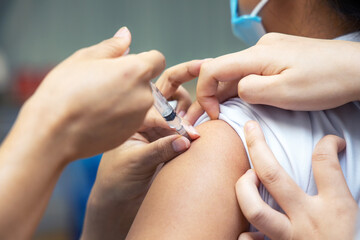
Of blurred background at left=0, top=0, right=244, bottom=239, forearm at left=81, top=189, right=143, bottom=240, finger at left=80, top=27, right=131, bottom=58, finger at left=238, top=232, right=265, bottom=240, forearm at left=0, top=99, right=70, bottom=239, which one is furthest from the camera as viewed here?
blurred background at left=0, top=0, right=244, bottom=239

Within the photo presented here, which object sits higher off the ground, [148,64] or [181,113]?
[148,64]

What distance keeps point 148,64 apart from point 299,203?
0.39 metres

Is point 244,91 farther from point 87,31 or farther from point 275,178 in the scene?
point 87,31

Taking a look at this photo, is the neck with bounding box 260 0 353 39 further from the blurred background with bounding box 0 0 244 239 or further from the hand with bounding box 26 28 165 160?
the blurred background with bounding box 0 0 244 239

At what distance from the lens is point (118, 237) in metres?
1.20

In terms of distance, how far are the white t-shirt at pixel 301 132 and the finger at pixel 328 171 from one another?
0.14 feet

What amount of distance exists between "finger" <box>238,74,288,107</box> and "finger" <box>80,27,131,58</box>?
0.87 feet

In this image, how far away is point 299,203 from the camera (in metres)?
0.75

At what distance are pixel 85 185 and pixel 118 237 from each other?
941 mm

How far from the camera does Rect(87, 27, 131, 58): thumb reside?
0.67 meters

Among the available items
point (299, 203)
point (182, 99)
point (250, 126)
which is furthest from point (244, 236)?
point (182, 99)

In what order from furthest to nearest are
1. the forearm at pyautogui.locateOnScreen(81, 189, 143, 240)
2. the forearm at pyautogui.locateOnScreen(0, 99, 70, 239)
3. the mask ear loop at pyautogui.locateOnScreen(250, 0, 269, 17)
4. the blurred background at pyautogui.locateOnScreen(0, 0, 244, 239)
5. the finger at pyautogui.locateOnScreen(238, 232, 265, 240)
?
the blurred background at pyautogui.locateOnScreen(0, 0, 244, 239) < the forearm at pyautogui.locateOnScreen(81, 189, 143, 240) < the mask ear loop at pyautogui.locateOnScreen(250, 0, 269, 17) < the finger at pyautogui.locateOnScreen(238, 232, 265, 240) < the forearm at pyautogui.locateOnScreen(0, 99, 70, 239)

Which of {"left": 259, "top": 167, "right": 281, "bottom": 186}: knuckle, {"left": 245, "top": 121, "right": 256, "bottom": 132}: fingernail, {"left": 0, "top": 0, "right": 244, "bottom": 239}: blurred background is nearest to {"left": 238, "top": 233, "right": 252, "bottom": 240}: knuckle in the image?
{"left": 259, "top": 167, "right": 281, "bottom": 186}: knuckle

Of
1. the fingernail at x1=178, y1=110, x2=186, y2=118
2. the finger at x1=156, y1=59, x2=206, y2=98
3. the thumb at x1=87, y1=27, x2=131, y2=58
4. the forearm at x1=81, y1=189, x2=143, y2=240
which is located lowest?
the forearm at x1=81, y1=189, x2=143, y2=240
